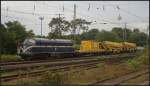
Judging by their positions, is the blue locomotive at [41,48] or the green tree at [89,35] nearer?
the blue locomotive at [41,48]

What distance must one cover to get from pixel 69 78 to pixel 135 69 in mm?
8779

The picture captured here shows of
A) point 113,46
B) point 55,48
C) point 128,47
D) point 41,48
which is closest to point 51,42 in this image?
point 55,48

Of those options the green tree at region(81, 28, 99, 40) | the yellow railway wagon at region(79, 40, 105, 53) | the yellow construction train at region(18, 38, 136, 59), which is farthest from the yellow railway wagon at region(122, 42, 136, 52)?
the green tree at region(81, 28, 99, 40)

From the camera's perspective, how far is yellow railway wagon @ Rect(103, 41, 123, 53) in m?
56.2

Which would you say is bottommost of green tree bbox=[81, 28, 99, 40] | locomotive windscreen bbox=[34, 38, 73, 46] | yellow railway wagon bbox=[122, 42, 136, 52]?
yellow railway wagon bbox=[122, 42, 136, 52]

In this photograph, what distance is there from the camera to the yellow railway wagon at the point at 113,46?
5620 centimetres

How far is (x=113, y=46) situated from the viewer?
58.1 m

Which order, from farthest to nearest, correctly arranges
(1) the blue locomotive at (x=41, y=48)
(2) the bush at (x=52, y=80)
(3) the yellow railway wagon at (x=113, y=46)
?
(3) the yellow railway wagon at (x=113, y=46)
(1) the blue locomotive at (x=41, y=48)
(2) the bush at (x=52, y=80)

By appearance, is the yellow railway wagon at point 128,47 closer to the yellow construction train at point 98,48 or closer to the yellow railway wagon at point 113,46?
the yellow railway wagon at point 113,46

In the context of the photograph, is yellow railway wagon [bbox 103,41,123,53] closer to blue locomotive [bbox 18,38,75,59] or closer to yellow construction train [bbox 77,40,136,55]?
yellow construction train [bbox 77,40,136,55]

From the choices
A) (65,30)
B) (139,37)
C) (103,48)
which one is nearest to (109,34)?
(139,37)

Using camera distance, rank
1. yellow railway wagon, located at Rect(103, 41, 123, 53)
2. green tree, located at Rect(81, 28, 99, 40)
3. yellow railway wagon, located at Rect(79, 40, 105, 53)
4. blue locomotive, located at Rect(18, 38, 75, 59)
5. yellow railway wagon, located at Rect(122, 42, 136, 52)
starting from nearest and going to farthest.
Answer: blue locomotive, located at Rect(18, 38, 75, 59)
yellow railway wagon, located at Rect(79, 40, 105, 53)
yellow railway wagon, located at Rect(103, 41, 123, 53)
yellow railway wagon, located at Rect(122, 42, 136, 52)
green tree, located at Rect(81, 28, 99, 40)

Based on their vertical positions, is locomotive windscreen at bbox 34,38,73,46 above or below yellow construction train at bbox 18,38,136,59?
above

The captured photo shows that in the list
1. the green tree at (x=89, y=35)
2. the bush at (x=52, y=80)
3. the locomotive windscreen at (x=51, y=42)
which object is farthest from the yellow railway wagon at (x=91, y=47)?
the green tree at (x=89, y=35)
